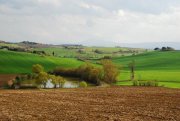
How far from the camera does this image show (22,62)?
138 meters

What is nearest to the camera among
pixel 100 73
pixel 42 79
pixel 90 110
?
pixel 90 110

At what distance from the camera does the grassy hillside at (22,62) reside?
12624 centimetres

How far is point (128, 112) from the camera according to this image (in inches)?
1550

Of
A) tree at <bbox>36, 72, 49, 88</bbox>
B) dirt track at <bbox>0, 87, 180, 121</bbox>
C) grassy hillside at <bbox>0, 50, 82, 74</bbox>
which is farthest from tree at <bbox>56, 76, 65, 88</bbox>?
dirt track at <bbox>0, 87, 180, 121</bbox>

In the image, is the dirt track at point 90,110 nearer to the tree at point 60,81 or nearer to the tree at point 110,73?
the tree at point 60,81

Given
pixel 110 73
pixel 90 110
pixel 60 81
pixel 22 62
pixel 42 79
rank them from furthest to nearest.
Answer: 1. pixel 22 62
2. pixel 110 73
3. pixel 60 81
4. pixel 42 79
5. pixel 90 110

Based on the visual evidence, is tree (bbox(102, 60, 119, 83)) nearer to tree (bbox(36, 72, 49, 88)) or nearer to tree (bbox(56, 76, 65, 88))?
tree (bbox(56, 76, 65, 88))

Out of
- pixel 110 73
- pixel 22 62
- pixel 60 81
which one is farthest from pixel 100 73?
pixel 22 62

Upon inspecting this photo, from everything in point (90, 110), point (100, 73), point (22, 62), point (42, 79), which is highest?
point (22, 62)

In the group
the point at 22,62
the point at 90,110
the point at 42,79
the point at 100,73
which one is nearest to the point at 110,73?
the point at 100,73

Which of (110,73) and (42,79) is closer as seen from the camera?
(42,79)

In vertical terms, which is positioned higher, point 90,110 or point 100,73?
point 90,110

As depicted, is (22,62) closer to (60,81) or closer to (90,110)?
(60,81)

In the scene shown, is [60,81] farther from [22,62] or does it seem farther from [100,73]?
[22,62]
